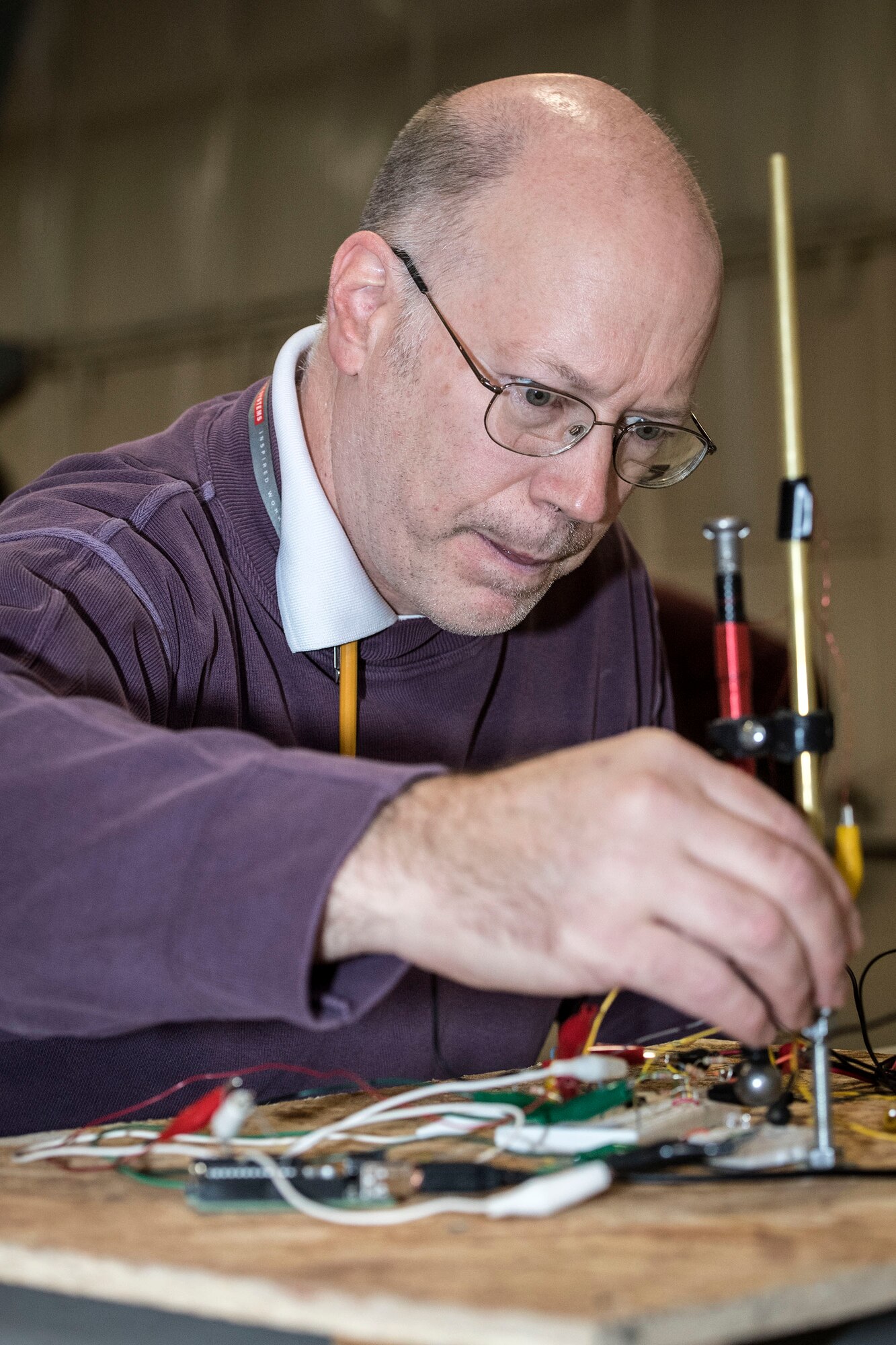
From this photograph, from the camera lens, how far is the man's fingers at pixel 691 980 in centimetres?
69

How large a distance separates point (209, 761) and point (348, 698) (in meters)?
0.64

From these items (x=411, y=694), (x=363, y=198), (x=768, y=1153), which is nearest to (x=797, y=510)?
(x=768, y=1153)

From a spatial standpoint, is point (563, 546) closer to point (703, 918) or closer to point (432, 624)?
point (432, 624)

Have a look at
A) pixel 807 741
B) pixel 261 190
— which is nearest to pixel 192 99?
pixel 261 190

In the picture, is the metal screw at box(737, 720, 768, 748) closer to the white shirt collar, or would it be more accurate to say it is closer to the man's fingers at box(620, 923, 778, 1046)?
the man's fingers at box(620, 923, 778, 1046)

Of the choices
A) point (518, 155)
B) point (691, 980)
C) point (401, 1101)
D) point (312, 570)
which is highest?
point (518, 155)

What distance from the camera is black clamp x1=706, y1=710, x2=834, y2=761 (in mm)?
817

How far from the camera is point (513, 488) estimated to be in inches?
51.4

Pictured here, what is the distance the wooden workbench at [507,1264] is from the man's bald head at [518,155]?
891mm

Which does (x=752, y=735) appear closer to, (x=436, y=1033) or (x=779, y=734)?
(x=779, y=734)

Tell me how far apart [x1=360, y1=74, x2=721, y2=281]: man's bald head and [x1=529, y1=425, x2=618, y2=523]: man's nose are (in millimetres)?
220

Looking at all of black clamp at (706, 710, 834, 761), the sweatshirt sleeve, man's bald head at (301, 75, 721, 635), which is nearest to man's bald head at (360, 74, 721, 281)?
man's bald head at (301, 75, 721, 635)

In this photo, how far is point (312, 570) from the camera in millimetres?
1361

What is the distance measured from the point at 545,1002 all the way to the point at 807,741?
79 centimetres
